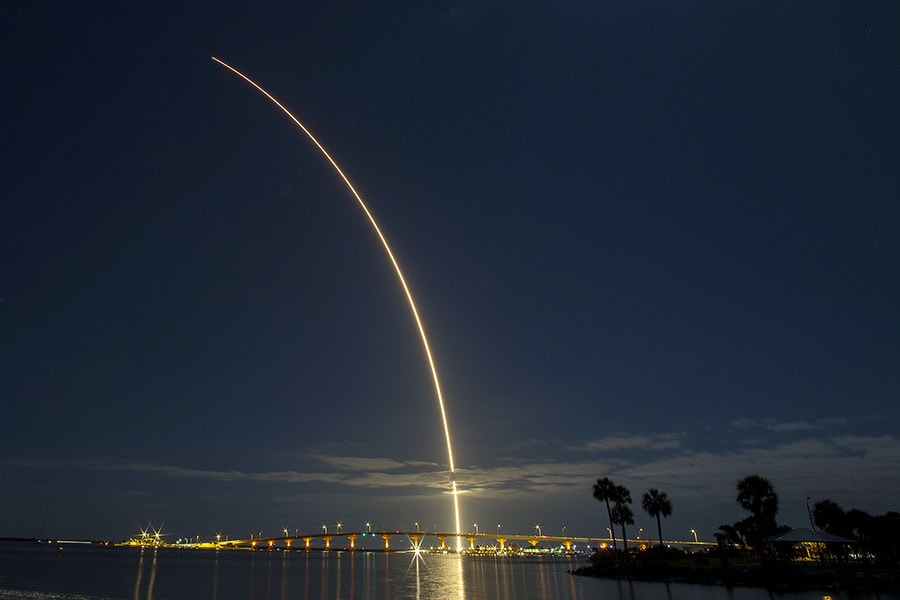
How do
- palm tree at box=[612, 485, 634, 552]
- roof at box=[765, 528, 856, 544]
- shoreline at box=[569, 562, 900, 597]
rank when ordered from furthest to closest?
palm tree at box=[612, 485, 634, 552] → roof at box=[765, 528, 856, 544] → shoreline at box=[569, 562, 900, 597]

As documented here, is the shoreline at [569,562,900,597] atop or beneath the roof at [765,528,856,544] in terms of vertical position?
beneath

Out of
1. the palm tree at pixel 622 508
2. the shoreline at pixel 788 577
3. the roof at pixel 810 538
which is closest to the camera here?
the shoreline at pixel 788 577

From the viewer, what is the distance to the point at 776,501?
7969 centimetres

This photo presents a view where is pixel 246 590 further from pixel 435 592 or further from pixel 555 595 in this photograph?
pixel 555 595

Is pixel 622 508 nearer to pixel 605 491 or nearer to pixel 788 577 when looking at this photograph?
pixel 605 491

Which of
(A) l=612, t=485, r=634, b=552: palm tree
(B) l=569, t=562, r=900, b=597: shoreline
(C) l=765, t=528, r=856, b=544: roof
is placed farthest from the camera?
(A) l=612, t=485, r=634, b=552: palm tree

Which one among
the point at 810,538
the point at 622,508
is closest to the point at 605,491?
the point at 622,508

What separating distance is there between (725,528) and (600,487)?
135 feet

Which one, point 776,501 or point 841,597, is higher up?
point 776,501

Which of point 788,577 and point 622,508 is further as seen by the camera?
point 622,508

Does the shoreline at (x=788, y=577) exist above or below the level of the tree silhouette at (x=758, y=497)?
below

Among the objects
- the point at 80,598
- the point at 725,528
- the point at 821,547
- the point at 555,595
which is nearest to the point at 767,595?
the point at 555,595

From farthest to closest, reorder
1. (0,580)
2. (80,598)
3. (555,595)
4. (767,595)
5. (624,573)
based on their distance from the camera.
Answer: (624,573)
(0,580)
(555,595)
(80,598)
(767,595)

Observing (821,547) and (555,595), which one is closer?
(555,595)
